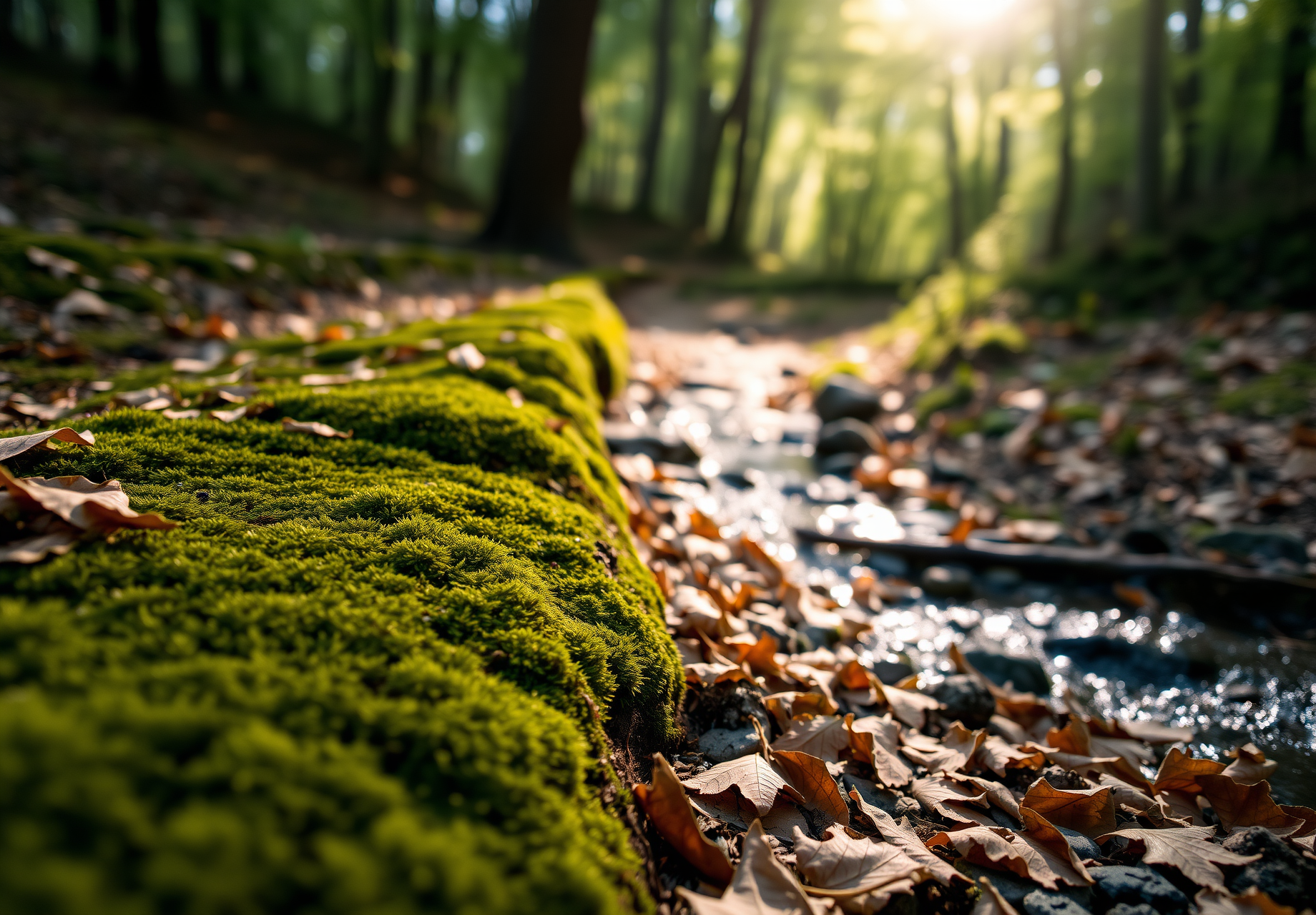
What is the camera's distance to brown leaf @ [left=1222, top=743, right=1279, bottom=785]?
67.3 inches

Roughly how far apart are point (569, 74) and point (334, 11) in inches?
296

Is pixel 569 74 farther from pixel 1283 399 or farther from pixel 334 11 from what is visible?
pixel 1283 399

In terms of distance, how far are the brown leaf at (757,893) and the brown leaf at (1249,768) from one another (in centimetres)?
140

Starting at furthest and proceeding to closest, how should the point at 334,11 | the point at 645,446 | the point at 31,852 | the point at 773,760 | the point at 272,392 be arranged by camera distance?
the point at 334,11 < the point at 645,446 < the point at 272,392 < the point at 773,760 < the point at 31,852

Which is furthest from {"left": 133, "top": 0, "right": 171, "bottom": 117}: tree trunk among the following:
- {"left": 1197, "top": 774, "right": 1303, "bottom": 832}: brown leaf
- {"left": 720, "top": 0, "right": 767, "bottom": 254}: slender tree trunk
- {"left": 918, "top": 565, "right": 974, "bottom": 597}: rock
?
{"left": 1197, "top": 774, "right": 1303, "bottom": 832}: brown leaf

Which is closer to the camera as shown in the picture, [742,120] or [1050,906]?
[1050,906]

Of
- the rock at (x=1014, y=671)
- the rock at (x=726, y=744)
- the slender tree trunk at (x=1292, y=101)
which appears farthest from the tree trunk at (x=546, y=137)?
the rock at (x=726, y=744)

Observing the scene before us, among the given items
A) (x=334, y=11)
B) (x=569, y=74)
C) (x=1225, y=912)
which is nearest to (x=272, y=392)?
(x=1225, y=912)

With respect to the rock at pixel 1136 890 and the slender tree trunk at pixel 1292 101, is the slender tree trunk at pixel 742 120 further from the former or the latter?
the rock at pixel 1136 890

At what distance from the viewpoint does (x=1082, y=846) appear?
4.56ft

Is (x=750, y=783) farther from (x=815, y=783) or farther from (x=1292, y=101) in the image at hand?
(x=1292, y=101)

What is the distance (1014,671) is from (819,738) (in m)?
1.19

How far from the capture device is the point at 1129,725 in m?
2.08

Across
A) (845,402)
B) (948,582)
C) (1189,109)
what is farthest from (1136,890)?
(1189,109)
